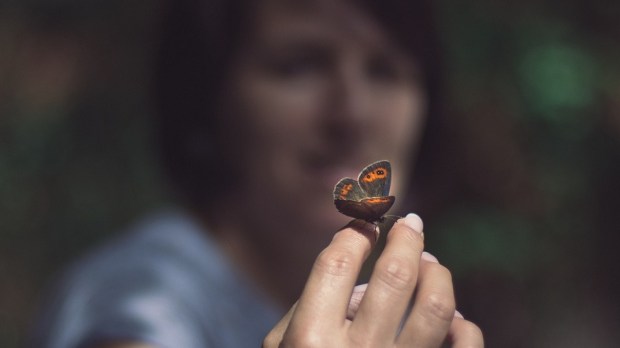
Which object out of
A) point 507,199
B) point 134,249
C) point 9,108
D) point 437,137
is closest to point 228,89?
point 134,249

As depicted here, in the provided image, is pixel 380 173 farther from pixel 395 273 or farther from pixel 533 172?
pixel 533 172

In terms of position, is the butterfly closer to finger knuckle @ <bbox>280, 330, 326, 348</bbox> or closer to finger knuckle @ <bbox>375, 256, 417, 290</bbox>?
finger knuckle @ <bbox>375, 256, 417, 290</bbox>

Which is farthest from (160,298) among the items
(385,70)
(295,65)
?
(385,70)

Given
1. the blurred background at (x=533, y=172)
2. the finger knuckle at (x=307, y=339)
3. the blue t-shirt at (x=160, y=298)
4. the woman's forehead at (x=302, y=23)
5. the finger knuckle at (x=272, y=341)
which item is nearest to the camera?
the finger knuckle at (x=307, y=339)

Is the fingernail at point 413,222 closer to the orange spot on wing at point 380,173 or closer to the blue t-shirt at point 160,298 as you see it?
the orange spot on wing at point 380,173

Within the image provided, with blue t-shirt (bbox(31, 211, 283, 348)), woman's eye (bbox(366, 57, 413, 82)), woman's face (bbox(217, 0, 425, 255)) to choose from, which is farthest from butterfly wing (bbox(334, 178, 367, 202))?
woman's eye (bbox(366, 57, 413, 82))

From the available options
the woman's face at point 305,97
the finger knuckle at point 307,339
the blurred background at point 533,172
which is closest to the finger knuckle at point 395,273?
the finger knuckle at point 307,339

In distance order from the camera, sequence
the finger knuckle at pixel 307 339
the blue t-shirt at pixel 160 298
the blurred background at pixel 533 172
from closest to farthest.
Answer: the finger knuckle at pixel 307 339
the blue t-shirt at pixel 160 298
the blurred background at pixel 533 172
